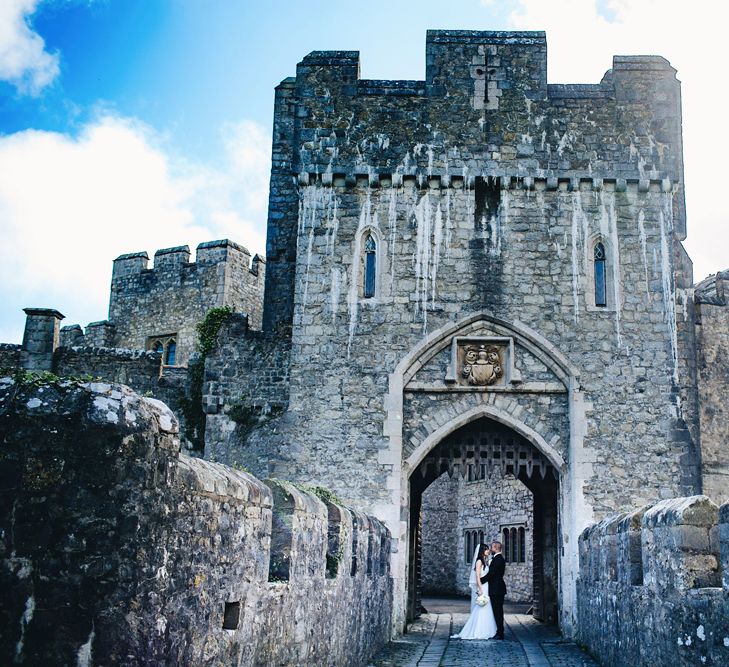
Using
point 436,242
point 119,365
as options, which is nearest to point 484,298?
point 436,242

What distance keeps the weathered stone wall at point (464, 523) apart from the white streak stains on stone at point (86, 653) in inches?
832

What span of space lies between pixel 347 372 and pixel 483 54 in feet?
18.3

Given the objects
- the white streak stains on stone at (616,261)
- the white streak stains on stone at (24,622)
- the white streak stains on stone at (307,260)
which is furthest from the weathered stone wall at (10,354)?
the white streak stains on stone at (24,622)

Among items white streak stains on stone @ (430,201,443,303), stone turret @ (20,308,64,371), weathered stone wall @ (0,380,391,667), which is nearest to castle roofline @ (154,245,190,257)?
stone turret @ (20,308,64,371)

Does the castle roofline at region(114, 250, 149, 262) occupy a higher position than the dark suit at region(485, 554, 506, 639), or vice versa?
the castle roofline at region(114, 250, 149, 262)

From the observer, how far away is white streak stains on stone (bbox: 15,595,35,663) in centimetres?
355

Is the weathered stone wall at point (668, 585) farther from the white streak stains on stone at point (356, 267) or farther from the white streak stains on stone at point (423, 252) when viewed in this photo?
the white streak stains on stone at point (356, 267)

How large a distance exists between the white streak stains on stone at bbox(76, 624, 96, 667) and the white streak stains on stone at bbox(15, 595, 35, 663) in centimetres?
21

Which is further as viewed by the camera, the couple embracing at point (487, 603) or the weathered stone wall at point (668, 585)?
the couple embracing at point (487, 603)

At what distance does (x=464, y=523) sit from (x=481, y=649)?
15.6m

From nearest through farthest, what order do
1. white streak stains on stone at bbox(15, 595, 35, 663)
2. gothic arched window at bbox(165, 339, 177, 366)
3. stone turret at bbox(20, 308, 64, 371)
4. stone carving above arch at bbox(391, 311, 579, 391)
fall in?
white streak stains on stone at bbox(15, 595, 35, 663) < stone carving above arch at bbox(391, 311, 579, 391) < stone turret at bbox(20, 308, 64, 371) < gothic arched window at bbox(165, 339, 177, 366)

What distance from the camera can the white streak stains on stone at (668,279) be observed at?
13.9 meters

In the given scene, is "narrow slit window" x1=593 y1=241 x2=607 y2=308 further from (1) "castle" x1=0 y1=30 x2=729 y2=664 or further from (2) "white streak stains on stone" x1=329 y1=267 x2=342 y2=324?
(2) "white streak stains on stone" x1=329 y1=267 x2=342 y2=324

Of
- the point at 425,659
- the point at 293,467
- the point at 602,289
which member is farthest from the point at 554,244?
the point at 425,659
